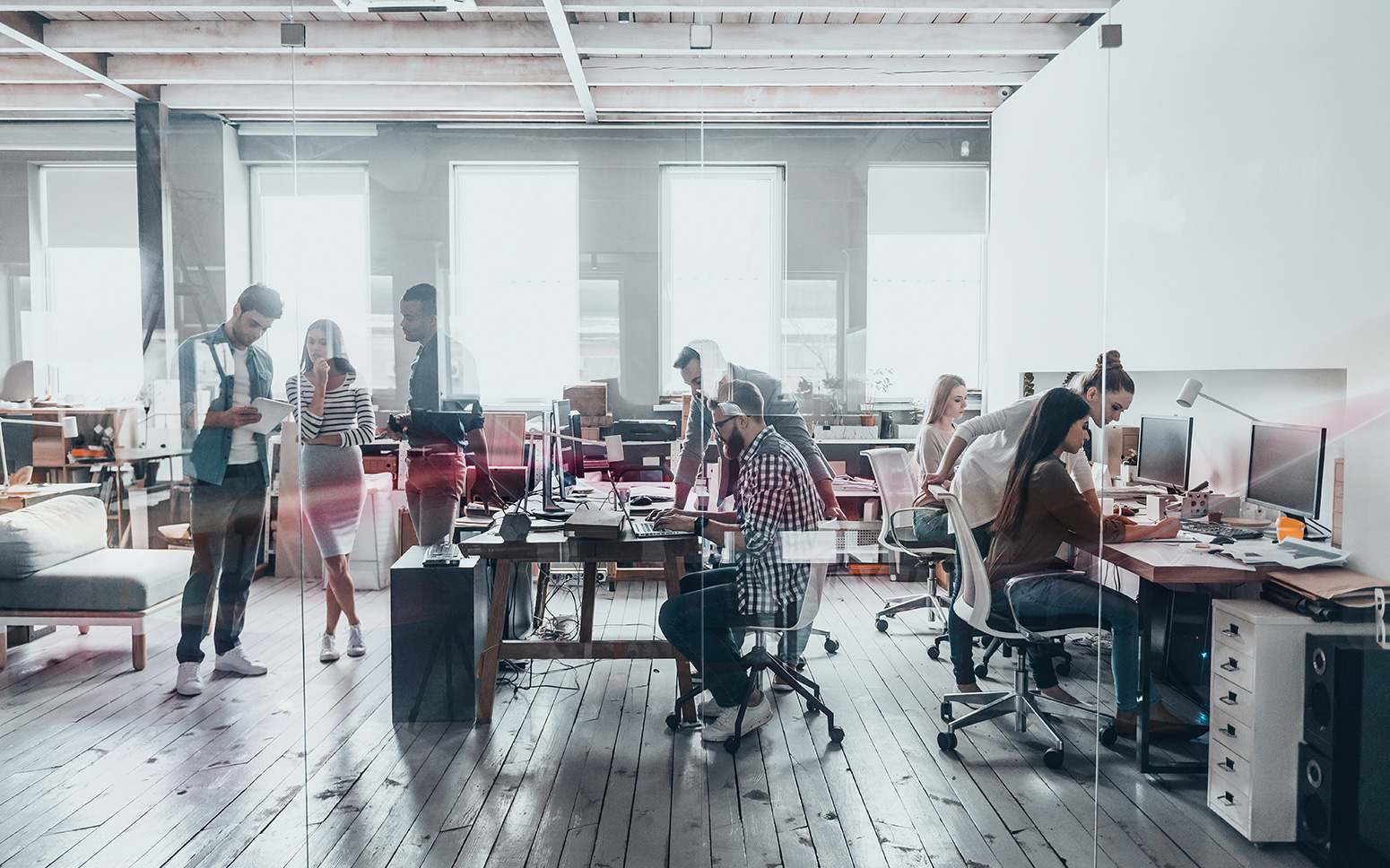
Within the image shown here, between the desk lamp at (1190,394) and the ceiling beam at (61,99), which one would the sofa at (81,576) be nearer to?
the ceiling beam at (61,99)

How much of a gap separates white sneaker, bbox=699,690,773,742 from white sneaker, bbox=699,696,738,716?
0.01m

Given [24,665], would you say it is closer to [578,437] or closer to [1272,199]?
[578,437]

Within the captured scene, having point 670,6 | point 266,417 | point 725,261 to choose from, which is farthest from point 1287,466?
point 266,417

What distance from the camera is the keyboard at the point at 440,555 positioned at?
9.50 feet

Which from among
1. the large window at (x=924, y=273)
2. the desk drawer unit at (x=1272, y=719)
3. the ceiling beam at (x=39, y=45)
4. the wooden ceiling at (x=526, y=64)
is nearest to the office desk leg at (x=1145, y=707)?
the desk drawer unit at (x=1272, y=719)

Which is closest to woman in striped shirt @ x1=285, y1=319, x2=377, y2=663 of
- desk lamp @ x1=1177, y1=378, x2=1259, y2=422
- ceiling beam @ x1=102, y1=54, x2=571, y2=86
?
ceiling beam @ x1=102, y1=54, x2=571, y2=86

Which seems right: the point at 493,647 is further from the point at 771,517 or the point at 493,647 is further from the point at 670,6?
the point at 670,6

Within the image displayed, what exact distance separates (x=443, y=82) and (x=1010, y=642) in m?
2.97

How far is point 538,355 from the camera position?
2.62m

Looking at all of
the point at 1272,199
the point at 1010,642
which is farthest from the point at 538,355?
the point at 1272,199

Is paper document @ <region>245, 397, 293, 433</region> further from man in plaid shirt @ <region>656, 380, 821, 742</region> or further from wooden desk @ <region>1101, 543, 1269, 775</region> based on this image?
wooden desk @ <region>1101, 543, 1269, 775</region>

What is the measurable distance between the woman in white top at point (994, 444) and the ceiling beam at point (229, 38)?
6.24 feet

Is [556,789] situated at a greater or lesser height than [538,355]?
lesser

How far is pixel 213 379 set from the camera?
2.56m
